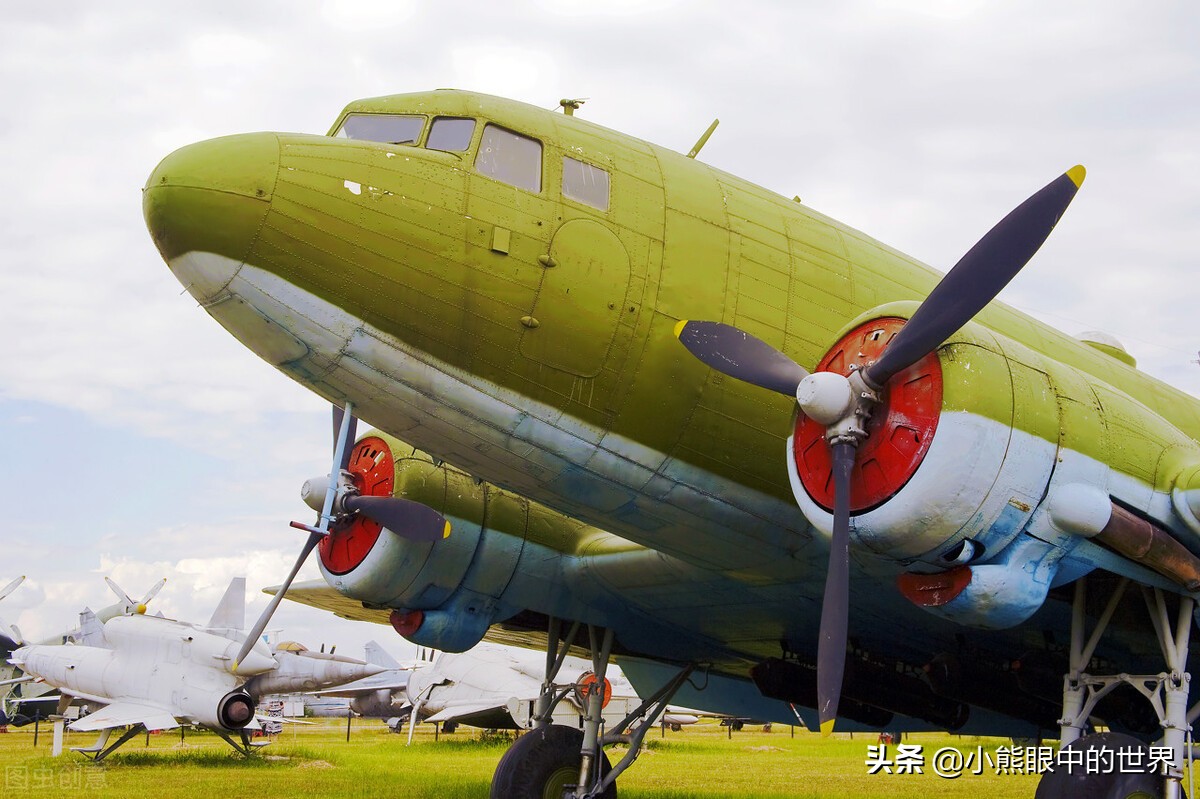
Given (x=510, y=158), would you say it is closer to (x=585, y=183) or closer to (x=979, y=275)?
(x=585, y=183)

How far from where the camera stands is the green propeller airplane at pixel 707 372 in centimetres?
689

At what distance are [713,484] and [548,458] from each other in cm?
127

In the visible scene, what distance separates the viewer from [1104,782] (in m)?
7.60

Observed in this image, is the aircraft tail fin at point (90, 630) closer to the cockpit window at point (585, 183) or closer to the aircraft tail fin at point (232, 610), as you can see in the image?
the aircraft tail fin at point (232, 610)

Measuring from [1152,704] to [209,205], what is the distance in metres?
7.16

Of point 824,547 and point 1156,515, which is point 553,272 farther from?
point 1156,515

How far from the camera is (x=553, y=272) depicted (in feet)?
24.3

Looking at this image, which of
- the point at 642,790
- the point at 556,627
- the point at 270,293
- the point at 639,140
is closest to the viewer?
the point at 270,293

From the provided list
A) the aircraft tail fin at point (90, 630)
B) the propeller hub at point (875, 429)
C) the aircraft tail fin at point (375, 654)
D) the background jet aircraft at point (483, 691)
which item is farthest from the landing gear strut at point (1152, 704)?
the aircraft tail fin at point (375, 654)

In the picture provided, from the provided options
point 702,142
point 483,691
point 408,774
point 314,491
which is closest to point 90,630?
point 483,691

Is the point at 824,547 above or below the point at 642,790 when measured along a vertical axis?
above

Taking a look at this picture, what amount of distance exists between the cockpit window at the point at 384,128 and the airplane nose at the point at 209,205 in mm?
1081

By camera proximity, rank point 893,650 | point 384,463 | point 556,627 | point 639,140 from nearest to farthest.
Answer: point 639,140 < point 893,650 < point 384,463 < point 556,627

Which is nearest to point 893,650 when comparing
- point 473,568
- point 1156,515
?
point 1156,515
